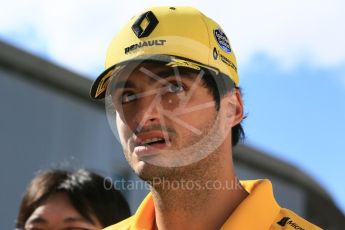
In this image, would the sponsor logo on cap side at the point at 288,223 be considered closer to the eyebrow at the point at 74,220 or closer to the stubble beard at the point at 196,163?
the stubble beard at the point at 196,163

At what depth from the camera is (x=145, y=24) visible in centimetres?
346

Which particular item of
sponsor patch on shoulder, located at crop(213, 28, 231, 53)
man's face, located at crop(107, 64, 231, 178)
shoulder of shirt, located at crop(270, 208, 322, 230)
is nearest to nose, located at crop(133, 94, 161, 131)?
man's face, located at crop(107, 64, 231, 178)

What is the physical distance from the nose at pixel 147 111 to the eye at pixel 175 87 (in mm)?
53

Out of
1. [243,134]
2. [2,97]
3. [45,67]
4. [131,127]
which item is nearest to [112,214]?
[243,134]

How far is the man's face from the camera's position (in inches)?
127

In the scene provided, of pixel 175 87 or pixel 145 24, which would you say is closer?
pixel 175 87

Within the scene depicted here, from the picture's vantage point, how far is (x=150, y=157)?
321cm

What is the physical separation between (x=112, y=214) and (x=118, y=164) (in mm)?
7825

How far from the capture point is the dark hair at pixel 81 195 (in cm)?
466

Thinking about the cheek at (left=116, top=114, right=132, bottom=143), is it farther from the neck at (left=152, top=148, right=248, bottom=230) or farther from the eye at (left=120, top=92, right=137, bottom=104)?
the neck at (left=152, top=148, right=248, bottom=230)

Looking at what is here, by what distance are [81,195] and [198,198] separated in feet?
4.88

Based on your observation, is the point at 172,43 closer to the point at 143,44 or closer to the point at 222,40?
the point at 143,44

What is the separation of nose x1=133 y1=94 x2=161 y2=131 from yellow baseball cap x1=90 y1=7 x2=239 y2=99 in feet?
0.51

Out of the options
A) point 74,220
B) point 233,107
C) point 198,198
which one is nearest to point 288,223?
point 198,198
